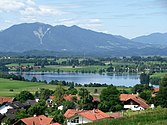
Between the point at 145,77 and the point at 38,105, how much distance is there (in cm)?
4128

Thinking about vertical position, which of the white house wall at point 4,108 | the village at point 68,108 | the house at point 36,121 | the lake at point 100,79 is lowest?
the lake at point 100,79

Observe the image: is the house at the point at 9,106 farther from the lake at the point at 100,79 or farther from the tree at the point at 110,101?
the lake at the point at 100,79

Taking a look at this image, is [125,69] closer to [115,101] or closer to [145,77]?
[145,77]

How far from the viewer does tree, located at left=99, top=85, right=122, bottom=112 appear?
1139 inches

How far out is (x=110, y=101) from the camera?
2941 centimetres

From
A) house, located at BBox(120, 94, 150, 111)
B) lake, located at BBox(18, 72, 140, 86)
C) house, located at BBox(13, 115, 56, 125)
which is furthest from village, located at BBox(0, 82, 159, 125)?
lake, located at BBox(18, 72, 140, 86)

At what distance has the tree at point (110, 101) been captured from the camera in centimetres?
2893

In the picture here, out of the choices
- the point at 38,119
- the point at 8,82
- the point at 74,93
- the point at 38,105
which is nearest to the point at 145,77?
the point at 8,82

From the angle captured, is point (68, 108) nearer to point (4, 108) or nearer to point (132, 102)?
point (132, 102)

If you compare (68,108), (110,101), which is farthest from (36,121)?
(110,101)

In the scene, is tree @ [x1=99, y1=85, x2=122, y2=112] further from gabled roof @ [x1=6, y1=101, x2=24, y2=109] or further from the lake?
the lake

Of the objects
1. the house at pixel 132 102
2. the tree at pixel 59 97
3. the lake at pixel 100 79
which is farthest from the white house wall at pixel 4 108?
the lake at pixel 100 79

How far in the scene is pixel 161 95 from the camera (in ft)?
90.6

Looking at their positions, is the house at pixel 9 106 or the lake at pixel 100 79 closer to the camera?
the house at pixel 9 106
